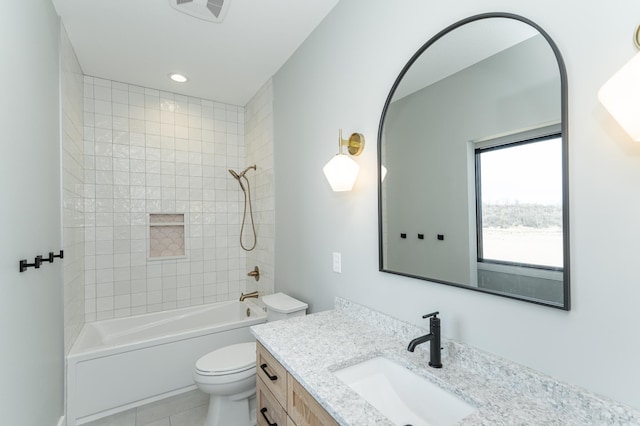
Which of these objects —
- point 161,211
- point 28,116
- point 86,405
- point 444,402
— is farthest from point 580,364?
point 161,211

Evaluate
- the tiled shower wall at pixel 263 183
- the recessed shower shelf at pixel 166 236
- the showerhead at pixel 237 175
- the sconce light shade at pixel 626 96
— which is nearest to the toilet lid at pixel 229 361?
the tiled shower wall at pixel 263 183

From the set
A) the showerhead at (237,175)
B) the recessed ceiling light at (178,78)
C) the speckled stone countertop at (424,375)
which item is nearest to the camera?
the speckled stone countertop at (424,375)

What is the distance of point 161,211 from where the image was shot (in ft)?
10.1

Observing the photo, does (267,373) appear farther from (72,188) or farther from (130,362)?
(72,188)

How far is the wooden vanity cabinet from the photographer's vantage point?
1.05m

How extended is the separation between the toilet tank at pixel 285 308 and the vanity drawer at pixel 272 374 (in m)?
0.53

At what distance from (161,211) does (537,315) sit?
314cm

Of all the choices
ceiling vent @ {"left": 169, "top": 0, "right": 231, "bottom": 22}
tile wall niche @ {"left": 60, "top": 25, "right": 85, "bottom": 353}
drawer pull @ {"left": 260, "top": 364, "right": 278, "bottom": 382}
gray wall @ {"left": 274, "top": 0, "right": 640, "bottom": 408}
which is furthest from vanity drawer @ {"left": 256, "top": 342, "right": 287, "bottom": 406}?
ceiling vent @ {"left": 169, "top": 0, "right": 231, "bottom": 22}

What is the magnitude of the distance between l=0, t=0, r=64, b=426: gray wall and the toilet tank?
1253mm

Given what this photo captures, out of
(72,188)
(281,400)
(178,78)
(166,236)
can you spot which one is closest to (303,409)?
(281,400)

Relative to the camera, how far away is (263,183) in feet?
9.78

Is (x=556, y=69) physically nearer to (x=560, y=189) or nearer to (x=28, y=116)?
(x=560, y=189)

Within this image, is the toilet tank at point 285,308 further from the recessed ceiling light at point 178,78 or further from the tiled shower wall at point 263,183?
the recessed ceiling light at point 178,78

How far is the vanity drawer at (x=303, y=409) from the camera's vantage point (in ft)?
3.25
